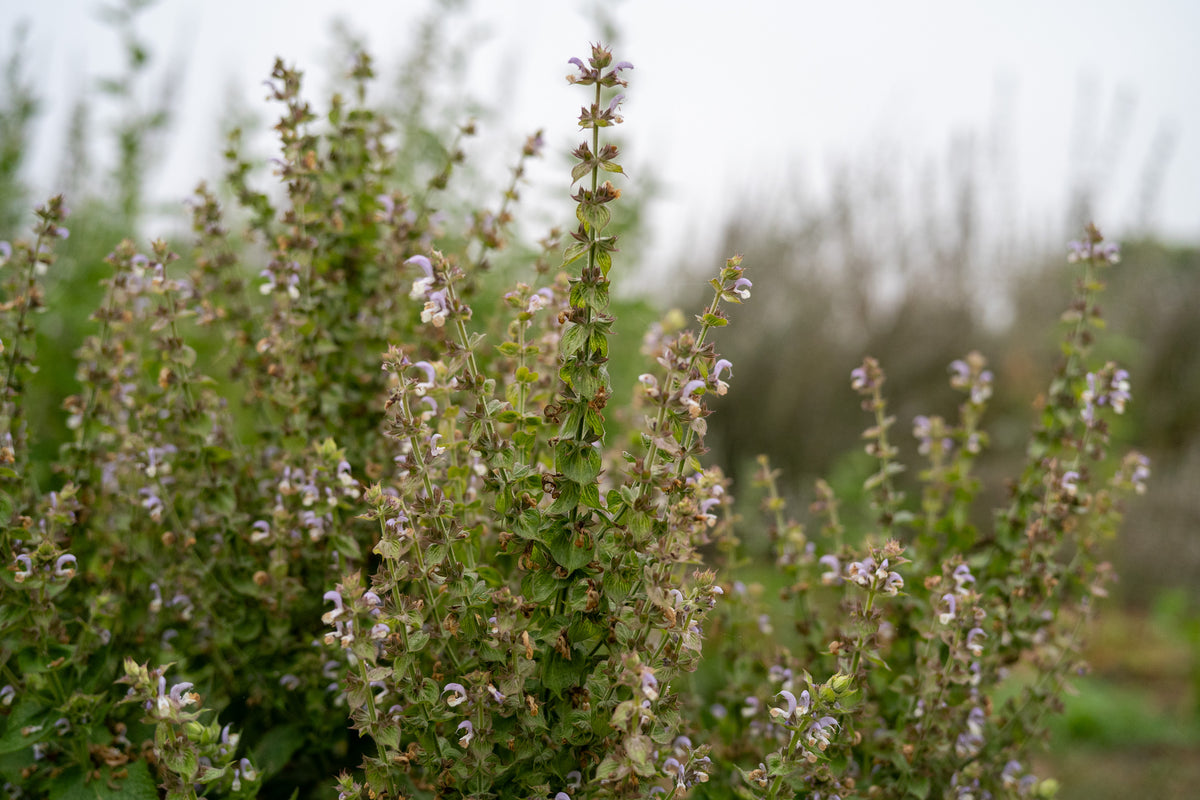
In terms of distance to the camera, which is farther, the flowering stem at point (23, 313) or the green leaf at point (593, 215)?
the flowering stem at point (23, 313)

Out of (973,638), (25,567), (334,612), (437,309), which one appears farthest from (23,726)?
(973,638)

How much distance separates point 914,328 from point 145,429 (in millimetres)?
7909

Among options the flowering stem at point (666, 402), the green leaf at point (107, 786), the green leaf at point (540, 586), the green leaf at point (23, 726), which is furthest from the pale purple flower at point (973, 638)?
the green leaf at point (23, 726)

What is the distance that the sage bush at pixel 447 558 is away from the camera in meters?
Result: 1.68

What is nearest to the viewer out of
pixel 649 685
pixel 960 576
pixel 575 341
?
pixel 649 685

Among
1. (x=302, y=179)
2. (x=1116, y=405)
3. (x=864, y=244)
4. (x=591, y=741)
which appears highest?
(x=864, y=244)

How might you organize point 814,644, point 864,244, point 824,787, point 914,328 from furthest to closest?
point 864,244 → point 914,328 → point 814,644 → point 824,787

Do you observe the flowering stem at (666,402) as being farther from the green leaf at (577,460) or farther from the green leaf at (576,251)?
the green leaf at (576,251)

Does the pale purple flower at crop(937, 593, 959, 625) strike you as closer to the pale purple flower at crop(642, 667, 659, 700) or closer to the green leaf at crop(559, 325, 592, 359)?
the pale purple flower at crop(642, 667, 659, 700)

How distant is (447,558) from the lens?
1797mm

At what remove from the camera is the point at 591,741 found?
5.73ft

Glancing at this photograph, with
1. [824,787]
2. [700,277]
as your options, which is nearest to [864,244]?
[700,277]

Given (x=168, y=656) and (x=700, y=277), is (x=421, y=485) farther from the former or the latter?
(x=700, y=277)

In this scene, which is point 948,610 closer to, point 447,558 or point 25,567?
point 447,558
